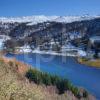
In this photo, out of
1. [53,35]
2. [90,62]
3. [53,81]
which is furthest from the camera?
[53,35]

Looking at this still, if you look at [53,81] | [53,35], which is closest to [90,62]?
[53,81]

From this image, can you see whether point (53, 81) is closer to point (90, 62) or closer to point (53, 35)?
point (90, 62)

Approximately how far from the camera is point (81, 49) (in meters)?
53.2

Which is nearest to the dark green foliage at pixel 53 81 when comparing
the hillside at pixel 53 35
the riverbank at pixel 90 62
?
the riverbank at pixel 90 62

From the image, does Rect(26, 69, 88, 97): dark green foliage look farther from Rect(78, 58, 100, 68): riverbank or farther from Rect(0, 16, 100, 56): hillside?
Rect(0, 16, 100, 56): hillside

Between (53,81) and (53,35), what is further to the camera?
(53,35)

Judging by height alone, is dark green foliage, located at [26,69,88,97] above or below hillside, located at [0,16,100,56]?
below

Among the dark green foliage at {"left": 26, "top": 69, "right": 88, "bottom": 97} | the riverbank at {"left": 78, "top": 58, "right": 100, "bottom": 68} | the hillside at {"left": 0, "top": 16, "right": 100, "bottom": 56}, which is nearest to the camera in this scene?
the dark green foliage at {"left": 26, "top": 69, "right": 88, "bottom": 97}

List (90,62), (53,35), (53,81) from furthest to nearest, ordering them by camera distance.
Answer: (53,35) → (90,62) → (53,81)

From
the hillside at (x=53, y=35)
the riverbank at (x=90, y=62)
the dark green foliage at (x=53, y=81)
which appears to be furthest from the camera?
the hillside at (x=53, y=35)

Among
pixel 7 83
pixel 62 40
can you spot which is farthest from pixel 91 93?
pixel 62 40

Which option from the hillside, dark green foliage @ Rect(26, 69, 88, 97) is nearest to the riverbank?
the hillside

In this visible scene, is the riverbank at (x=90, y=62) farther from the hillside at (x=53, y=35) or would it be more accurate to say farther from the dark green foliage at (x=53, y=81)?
the dark green foliage at (x=53, y=81)

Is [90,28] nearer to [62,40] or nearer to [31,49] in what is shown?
[62,40]
